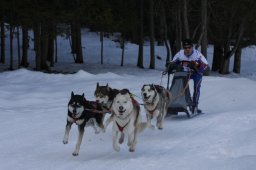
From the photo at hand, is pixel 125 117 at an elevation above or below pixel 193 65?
below

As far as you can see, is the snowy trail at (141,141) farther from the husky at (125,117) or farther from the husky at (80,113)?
the husky at (80,113)

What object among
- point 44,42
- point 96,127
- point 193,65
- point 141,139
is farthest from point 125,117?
point 44,42

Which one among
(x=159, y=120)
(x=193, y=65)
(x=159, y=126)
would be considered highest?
(x=193, y=65)

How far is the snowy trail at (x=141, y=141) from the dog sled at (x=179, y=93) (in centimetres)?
29

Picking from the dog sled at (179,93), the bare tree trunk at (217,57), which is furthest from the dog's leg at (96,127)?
the bare tree trunk at (217,57)

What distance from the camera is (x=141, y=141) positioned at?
866cm

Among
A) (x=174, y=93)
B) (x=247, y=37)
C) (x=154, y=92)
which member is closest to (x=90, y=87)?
(x=174, y=93)

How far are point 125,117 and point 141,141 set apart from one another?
1.45 m

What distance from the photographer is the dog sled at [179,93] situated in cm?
1032

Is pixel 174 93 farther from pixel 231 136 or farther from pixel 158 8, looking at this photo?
pixel 158 8

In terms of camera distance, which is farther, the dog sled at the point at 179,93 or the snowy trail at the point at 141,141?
the dog sled at the point at 179,93

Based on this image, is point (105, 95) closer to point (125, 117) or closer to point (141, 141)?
point (141, 141)

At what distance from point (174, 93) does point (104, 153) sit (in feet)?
10.2

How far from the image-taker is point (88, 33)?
5228 centimetres
